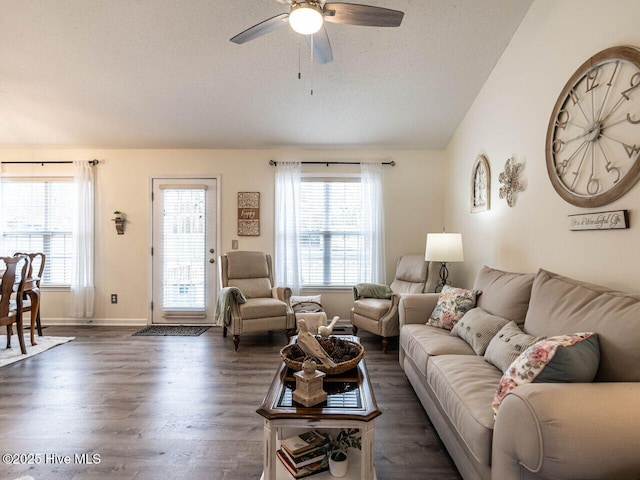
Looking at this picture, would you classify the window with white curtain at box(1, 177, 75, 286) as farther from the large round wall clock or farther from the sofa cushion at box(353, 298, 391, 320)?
the large round wall clock

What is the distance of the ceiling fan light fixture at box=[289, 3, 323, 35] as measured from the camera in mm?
1764

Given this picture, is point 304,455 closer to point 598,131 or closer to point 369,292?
point 598,131

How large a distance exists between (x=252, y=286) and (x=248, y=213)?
1075mm

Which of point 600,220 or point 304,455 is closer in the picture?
point 304,455

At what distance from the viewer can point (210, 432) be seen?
2.02m

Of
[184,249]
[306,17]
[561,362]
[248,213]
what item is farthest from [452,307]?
[184,249]

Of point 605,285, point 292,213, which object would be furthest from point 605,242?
point 292,213

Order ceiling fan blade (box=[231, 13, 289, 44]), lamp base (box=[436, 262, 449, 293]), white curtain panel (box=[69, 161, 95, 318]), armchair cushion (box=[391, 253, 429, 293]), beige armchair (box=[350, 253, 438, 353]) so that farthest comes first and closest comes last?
white curtain panel (box=[69, 161, 95, 318])
armchair cushion (box=[391, 253, 429, 293])
lamp base (box=[436, 262, 449, 293])
beige armchair (box=[350, 253, 438, 353])
ceiling fan blade (box=[231, 13, 289, 44])

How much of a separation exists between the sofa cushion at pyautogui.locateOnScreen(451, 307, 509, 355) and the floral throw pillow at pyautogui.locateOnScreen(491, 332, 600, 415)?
2.44ft

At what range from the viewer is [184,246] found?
15.0 ft

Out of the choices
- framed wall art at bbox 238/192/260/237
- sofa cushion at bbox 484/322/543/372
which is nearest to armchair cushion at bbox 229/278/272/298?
framed wall art at bbox 238/192/260/237

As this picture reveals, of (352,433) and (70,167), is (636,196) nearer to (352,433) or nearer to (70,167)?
(352,433)

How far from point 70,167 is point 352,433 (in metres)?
5.05

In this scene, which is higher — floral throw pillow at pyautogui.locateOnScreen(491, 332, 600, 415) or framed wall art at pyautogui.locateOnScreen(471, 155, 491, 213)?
framed wall art at pyautogui.locateOnScreen(471, 155, 491, 213)
